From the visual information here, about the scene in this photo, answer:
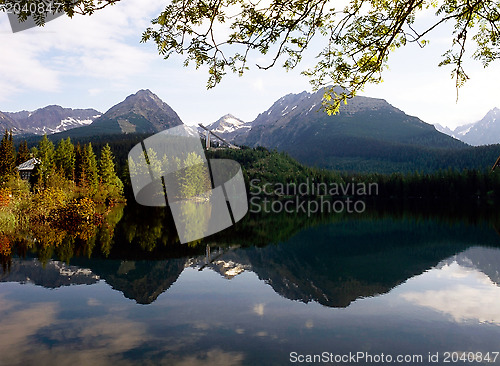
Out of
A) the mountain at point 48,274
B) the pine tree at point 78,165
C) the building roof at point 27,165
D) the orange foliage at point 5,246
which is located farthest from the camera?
the building roof at point 27,165

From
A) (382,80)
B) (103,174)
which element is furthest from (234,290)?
(103,174)

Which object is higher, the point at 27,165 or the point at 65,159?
the point at 65,159

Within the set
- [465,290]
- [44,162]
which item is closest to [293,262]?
[465,290]

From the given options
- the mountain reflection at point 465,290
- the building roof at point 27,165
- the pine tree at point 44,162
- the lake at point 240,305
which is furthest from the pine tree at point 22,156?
the mountain reflection at point 465,290

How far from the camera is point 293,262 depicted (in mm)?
28844

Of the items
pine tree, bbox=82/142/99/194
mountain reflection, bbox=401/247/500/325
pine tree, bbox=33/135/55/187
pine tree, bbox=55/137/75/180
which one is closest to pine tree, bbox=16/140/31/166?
pine tree, bbox=33/135/55/187

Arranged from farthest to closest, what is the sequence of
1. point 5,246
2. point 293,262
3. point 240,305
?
point 293,262
point 5,246
point 240,305

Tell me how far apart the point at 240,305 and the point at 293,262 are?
485 inches

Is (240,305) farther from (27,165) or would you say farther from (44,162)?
(27,165)

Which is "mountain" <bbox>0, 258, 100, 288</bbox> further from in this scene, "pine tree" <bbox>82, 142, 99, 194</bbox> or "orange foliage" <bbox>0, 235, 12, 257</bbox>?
"pine tree" <bbox>82, 142, 99, 194</bbox>

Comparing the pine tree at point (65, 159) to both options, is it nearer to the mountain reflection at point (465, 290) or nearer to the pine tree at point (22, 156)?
the pine tree at point (22, 156)

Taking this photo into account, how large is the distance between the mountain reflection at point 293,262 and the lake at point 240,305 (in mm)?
153

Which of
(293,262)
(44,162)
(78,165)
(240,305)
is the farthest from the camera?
(78,165)

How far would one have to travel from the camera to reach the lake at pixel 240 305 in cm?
1185
